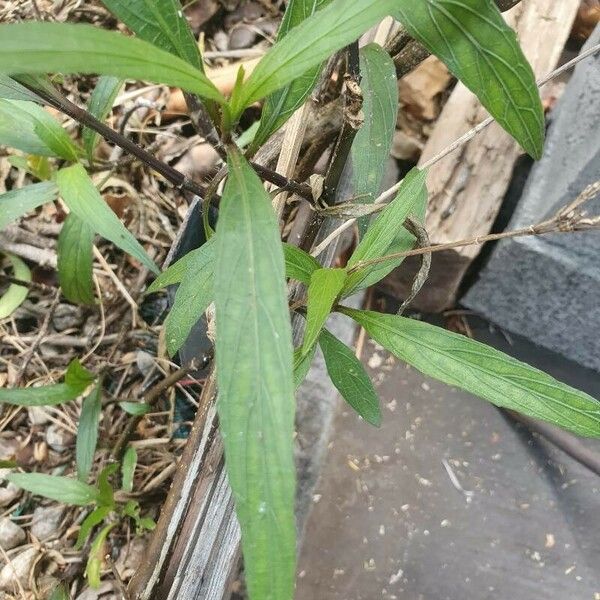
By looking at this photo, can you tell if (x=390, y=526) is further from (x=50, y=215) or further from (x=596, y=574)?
(x=50, y=215)

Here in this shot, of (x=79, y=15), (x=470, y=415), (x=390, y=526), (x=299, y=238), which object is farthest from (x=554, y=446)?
(x=79, y=15)

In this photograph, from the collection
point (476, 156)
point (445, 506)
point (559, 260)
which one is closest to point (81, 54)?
point (476, 156)

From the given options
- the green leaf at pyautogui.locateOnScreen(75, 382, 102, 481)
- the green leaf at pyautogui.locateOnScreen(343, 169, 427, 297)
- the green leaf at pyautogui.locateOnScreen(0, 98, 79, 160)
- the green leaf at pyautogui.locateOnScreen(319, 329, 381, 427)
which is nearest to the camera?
the green leaf at pyautogui.locateOnScreen(343, 169, 427, 297)

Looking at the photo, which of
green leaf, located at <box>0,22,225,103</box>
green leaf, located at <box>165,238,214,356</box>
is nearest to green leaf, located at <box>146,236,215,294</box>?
green leaf, located at <box>165,238,214,356</box>

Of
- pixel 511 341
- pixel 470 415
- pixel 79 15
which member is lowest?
pixel 470 415

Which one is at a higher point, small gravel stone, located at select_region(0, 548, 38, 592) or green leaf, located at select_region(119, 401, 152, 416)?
green leaf, located at select_region(119, 401, 152, 416)

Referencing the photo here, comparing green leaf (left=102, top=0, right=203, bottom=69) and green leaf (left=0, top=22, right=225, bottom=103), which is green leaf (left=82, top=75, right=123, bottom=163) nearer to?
green leaf (left=102, top=0, right=203, bottom=69)

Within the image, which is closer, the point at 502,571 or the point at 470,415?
the point at 502,571
